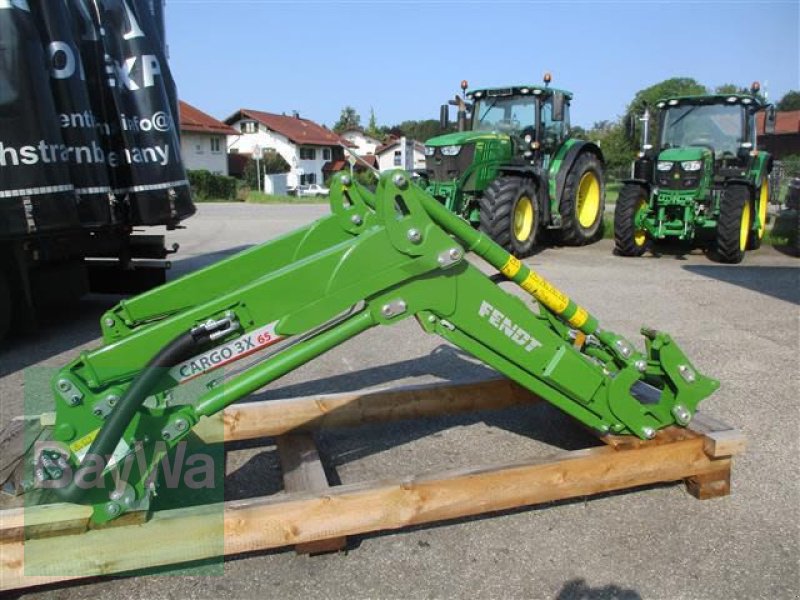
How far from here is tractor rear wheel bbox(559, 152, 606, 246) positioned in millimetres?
11750

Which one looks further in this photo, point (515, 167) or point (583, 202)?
point (583, 202)

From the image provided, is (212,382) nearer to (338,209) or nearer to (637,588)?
(338,209)

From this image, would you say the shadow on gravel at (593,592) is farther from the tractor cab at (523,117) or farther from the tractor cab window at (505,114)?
the tractor cab window at (505,114)

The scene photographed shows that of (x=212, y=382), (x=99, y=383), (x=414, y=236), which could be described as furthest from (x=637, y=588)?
(x=99, y=383)

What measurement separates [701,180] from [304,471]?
30.6 feet

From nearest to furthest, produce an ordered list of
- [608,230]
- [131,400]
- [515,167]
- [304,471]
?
1. [131,400]
2. [304,471]
3. [515,167]
4. [608,230]

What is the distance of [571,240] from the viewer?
40.6ft

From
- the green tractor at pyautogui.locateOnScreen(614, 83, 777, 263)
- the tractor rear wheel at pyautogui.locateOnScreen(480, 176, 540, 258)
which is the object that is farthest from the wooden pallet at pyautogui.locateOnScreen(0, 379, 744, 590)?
the green tractor at pyautogui.locateOnScreen(614, 83, 777, 263)

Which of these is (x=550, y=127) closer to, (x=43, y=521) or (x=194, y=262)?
(x=194, y=262)

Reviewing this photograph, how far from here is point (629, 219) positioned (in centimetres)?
1082

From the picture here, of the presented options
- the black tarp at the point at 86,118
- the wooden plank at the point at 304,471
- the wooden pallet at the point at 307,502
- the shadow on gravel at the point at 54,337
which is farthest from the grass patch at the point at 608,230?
the wooden plank at the point at 304,471

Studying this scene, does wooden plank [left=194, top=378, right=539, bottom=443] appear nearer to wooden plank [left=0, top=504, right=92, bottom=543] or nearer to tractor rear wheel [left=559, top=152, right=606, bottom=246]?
wooden plank [left=0, top=504, right=92, bottom=543]

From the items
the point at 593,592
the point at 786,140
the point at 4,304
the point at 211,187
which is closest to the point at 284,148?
the point at 211,187

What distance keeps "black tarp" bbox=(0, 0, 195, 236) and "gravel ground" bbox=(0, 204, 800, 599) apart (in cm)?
143
